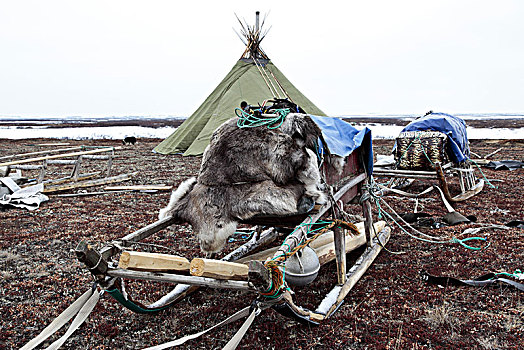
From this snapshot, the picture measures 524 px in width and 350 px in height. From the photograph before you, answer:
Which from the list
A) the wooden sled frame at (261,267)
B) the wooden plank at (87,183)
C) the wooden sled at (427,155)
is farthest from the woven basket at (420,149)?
the wooden plank at (87,183)

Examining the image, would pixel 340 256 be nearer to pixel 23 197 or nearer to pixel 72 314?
pixel 72 314

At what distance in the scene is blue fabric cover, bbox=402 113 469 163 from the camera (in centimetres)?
854

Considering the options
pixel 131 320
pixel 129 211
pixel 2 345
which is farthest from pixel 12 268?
pixel 129 211

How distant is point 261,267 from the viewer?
7.48ft

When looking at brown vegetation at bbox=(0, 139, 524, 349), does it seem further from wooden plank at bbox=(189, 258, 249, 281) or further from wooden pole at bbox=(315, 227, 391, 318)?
wooden plank at bbox=(189, 258, 249, 281)

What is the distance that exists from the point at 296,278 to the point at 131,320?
1.68m

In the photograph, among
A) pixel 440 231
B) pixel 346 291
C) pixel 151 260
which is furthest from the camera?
pixel 440 231

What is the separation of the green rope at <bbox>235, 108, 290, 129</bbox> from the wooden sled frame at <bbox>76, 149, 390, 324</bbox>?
Answer: 2.85 ft

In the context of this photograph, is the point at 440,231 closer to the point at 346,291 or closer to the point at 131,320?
the point at 346,291

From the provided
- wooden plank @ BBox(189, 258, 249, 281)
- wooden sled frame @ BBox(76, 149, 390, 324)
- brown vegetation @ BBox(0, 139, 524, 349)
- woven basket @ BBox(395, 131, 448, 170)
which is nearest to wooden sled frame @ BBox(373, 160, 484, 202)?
woven basket @ BBox(395, 131, 448, 170)

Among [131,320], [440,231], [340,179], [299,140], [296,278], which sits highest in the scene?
[299,140]

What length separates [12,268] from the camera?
4.90 metres

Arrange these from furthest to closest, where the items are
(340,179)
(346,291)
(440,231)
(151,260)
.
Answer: (440,231), (340,179), (346,291), (151,260)

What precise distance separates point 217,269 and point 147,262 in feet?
1.48
